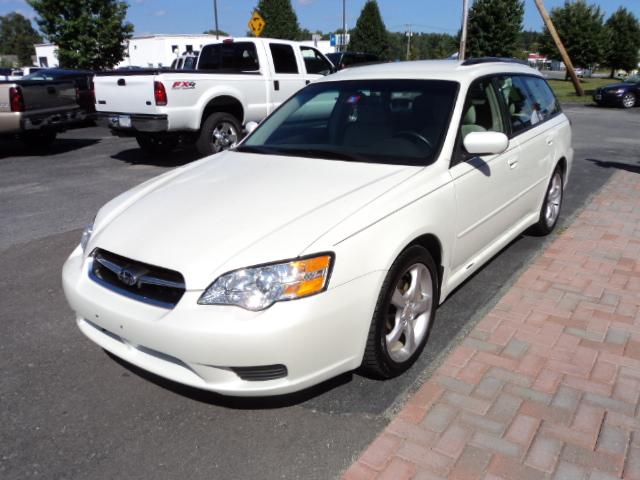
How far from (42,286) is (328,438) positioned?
295 centimetres

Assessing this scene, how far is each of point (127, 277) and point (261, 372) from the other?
0.80 meters

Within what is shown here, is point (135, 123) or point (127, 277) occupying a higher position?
point (135, 123)

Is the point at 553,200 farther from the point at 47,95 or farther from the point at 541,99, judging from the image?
the point at 47,95

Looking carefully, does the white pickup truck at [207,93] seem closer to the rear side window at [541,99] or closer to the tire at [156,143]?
the tire at [156,143]

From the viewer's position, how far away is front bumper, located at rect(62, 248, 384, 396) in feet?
7.77

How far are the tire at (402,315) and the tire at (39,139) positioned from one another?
10375 mm

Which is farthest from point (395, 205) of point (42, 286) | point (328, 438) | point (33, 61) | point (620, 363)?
point (33, 61)

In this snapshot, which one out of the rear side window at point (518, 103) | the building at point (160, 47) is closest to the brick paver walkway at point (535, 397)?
the rear side window at point (518, 103)

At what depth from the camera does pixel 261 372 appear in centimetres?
248

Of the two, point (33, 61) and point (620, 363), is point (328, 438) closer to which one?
point (620, 363)

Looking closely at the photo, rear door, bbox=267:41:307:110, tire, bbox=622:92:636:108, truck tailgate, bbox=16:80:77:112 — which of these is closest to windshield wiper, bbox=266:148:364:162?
rear door, bbox=267:41:307:110

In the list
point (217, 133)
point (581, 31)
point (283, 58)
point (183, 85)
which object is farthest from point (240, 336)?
point (581, 31)

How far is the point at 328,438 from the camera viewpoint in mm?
2627

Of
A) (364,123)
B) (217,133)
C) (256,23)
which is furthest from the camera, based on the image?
(256,23)
